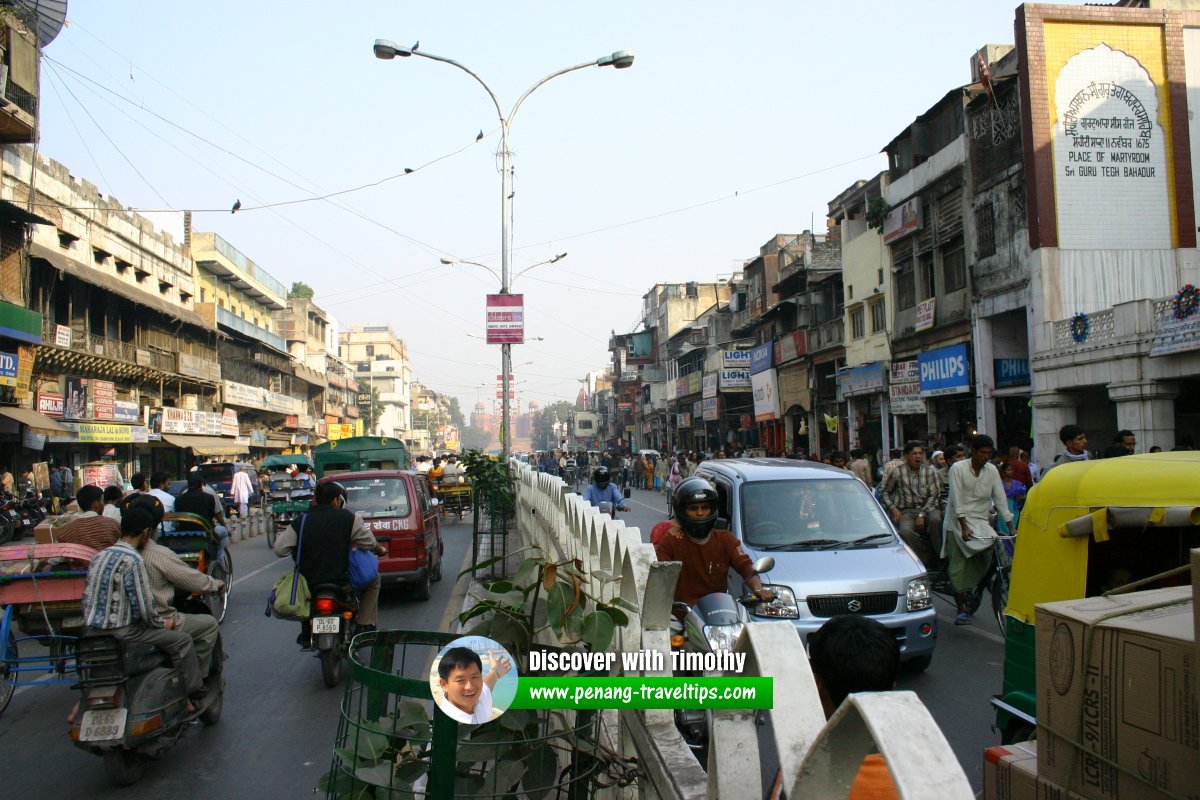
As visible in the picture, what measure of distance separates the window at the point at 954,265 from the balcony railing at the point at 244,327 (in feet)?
114

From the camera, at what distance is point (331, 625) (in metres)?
7.34

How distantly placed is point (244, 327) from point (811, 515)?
47.1 metres

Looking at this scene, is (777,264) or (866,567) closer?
(866,567)

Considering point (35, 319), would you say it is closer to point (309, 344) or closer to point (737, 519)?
point (737, 519)

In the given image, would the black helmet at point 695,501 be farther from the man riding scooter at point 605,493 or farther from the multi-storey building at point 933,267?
the multi-storey building at point 933,267

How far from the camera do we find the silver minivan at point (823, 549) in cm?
702

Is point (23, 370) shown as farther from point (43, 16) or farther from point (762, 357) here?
point (762, 357)

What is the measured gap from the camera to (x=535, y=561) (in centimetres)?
323

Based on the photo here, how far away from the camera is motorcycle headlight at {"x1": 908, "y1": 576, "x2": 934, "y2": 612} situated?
7211 mm

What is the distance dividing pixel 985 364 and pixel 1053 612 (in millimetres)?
22975

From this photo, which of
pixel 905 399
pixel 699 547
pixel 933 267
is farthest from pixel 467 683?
pixel 905 399

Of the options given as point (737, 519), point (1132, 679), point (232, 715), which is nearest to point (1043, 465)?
point (737, 519)

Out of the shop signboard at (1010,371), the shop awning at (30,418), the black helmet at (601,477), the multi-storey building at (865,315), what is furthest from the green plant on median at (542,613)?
the multi-storey building at (865,315)

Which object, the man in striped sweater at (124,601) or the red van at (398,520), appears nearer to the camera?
the man in striped sweater at (124,601)
